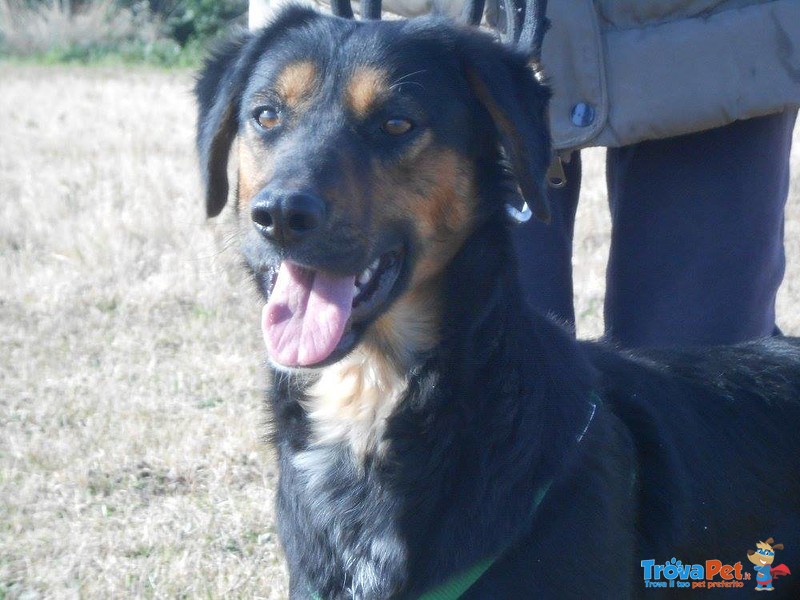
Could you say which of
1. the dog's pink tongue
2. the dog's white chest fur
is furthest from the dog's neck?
the dog's pink tongue

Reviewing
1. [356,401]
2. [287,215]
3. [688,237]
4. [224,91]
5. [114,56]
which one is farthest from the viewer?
[114,56]

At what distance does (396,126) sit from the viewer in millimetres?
2578

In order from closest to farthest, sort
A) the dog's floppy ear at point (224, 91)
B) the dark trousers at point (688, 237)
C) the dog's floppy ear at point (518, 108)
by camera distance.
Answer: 1. the dog's floppy ear at point (518, 108)
2. the dog's floppy ear at point (224, 91)
3. the dark trousers at point (688, 237)

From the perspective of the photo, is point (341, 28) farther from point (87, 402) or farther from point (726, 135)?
point (87, 402)

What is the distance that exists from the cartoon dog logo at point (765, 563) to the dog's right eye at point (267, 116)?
5.62 ft

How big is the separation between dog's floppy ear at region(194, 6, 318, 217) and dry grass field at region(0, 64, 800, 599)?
0.92 feet

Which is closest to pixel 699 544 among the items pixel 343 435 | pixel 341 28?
pixel 343 435

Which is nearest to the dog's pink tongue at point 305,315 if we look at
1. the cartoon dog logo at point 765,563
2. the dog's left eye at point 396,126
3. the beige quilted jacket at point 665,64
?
the dog's left eye at point 396,126

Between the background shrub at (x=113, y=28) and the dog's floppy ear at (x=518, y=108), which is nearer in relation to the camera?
the dog's floppy ear at (x=518, y=108)

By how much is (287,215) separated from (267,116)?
54cm

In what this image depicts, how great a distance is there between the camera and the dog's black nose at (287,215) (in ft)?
7.41

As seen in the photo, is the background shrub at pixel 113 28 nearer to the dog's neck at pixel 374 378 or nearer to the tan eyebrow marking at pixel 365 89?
the tan eyebrow marking at pixel 365 89

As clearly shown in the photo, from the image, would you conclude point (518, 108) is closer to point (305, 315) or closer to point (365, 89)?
point (365, 89)

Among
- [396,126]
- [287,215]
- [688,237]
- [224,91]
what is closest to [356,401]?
[287,215]
